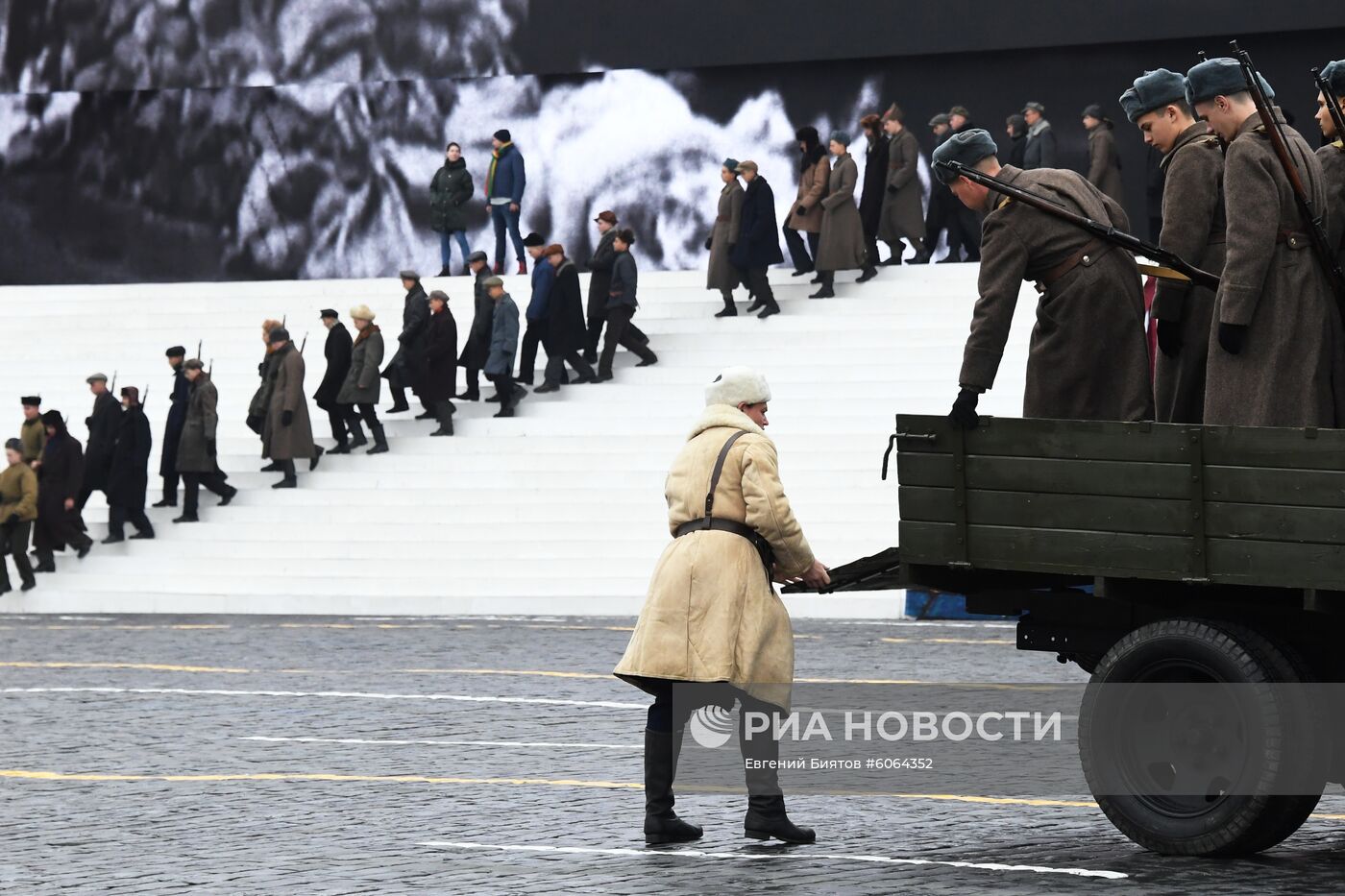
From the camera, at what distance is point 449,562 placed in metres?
20.8

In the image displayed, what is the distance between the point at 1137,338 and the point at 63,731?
6.07m

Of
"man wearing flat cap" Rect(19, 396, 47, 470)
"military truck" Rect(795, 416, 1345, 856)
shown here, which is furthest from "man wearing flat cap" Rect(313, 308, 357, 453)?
"military truck" Rect(795, 416, 1345, 856)

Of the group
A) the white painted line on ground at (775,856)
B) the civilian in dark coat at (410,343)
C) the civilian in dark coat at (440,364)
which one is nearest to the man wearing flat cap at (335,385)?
the civilian in dark coat at (410,343)

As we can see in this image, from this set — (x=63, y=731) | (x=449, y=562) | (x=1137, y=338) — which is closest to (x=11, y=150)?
(x=449, y=562)

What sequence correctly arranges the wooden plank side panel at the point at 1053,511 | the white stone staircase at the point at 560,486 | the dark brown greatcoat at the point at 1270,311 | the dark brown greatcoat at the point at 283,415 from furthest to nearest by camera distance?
1. the dark brown greatcoat at the point at 283,415
2. the white stone staircase at the point at 560,486
3. the dark brown greatcoat at the point at 1270,311
4. the wooden plank side panel at the point at 1053,511

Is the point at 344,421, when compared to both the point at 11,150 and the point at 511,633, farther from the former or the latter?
the point at 11,150

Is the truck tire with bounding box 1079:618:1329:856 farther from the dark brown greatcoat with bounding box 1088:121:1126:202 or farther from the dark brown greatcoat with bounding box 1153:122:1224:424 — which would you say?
the dark brown greatcoat with bounding box 1088:121:1126:202

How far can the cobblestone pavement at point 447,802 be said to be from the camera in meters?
7.07

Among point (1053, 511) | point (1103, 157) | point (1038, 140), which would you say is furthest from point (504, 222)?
point (1053, 511)

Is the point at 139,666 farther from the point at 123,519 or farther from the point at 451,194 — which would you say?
the point at 451,194

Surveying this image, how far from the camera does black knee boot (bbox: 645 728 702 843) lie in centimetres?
768

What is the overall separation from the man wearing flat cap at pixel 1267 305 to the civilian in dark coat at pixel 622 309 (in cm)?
1667

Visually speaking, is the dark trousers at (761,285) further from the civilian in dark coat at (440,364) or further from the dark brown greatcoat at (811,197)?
the civilian in dark coat at (440,364)

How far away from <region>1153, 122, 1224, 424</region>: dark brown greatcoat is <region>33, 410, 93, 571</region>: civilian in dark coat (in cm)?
1649
